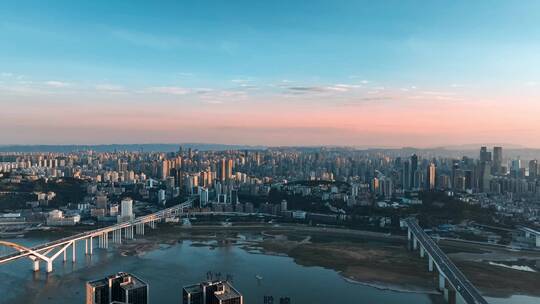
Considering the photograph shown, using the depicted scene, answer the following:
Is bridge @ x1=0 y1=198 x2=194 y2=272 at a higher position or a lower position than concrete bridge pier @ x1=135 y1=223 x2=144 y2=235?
higher

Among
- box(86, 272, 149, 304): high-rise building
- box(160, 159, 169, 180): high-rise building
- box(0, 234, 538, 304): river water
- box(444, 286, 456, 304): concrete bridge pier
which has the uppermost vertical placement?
box(160, 159, 169, 180): high-rise building

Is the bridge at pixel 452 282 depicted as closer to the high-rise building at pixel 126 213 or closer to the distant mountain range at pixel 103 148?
the high-rise building at pixel 126 213

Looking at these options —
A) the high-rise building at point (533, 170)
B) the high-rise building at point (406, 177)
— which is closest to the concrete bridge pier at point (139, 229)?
the high-rise building at point (406, 177)

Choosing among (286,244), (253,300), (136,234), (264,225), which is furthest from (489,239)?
(136,234)

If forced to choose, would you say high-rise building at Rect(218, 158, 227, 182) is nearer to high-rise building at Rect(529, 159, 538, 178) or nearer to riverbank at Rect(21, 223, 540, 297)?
riverbank at Rect(21, 223, 540, 297)

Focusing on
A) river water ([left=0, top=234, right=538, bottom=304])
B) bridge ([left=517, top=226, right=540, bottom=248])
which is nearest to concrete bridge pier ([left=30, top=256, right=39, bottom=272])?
river water ([left=0, top=234, right=538, bottom=304])

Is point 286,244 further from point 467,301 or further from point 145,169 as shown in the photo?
point 145,169

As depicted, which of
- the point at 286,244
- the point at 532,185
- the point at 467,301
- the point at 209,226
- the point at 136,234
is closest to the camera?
the point at 467,301
